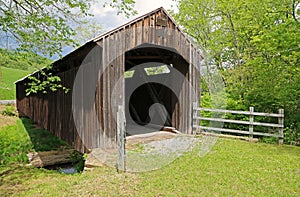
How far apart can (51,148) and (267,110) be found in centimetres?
853

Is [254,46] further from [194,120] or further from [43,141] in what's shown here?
[43,141]

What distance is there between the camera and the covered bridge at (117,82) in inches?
243

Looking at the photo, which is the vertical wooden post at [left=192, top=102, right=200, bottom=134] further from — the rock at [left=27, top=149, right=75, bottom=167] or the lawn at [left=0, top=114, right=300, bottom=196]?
the rock at [left=27, top=149, right=75, bottom=167]

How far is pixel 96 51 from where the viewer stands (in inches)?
243

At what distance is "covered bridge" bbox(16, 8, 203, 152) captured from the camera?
6.18 metres

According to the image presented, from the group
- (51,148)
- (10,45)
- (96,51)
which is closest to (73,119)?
(96,51)

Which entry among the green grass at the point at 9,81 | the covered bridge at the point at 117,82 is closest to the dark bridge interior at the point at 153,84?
the covered bridge at the point at 117,82

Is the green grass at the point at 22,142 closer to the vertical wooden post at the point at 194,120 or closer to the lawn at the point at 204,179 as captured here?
the lawn at the point at 204,179

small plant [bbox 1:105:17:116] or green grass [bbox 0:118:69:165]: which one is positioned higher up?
small plant [bbox 1:105:17:116]

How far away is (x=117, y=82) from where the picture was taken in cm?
628

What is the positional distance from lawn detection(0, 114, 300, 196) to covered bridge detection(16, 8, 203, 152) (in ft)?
5.39

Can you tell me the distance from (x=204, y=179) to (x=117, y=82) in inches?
120

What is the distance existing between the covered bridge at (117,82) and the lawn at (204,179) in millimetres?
1644

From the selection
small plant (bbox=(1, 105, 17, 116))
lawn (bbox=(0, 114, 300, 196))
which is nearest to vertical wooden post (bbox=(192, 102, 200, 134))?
lawn (bbox=(0, 114, 300, 196))
